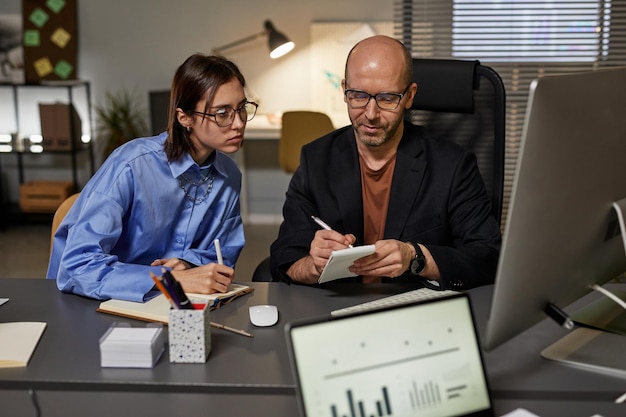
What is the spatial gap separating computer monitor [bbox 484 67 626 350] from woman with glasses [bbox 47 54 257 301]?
32.4 inches

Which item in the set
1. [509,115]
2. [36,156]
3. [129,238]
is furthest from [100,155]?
[129,238]

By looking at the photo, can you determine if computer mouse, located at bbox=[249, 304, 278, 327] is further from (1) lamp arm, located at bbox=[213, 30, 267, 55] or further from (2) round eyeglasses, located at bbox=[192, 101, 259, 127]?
(1) lamp arm, located at bbox=[213, 30, 267, 55]

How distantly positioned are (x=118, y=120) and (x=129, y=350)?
14.0 feet

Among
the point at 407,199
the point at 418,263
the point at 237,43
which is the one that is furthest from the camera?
the point at 237,43

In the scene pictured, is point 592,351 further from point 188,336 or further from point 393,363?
point 188,336

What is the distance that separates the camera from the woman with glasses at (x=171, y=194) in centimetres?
177

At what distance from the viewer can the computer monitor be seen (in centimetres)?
106

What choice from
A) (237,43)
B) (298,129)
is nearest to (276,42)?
(237,43)

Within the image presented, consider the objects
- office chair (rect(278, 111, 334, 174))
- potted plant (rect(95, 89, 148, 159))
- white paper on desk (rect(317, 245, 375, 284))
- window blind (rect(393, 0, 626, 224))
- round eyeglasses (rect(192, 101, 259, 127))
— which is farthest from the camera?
A: potted plant (rect(95, 89, 148, 159))

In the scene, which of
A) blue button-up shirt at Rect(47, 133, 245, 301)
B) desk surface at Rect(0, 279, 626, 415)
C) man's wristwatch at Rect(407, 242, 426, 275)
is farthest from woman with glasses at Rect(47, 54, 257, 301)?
man's wristwatch at Rect(407, 242, 426, 275)

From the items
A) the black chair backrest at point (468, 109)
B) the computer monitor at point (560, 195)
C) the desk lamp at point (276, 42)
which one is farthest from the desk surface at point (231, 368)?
the desk lamp at point (276, 42)

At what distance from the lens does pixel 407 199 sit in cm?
201

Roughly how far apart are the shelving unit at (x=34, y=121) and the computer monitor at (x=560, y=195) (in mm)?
4608

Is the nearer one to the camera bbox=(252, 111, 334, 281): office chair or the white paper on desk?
the white paper on desk
